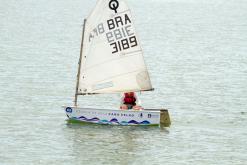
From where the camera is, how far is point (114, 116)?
5475 centimetres

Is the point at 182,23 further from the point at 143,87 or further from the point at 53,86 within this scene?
the point at 143,87

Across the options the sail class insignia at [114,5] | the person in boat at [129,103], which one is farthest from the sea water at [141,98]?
the sail class insignia at [114,5]

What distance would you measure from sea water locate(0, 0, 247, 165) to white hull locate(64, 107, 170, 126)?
0.45m

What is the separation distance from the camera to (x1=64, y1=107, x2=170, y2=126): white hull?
54656mm

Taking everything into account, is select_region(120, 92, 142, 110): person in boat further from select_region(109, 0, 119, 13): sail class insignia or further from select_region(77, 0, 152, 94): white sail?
select_region(109, 0, 119, 13): sail class insignia

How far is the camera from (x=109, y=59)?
5734 centimetres

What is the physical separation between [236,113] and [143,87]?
23.7 ft

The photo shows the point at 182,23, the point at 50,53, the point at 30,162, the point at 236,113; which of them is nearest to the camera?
the point at 30,162

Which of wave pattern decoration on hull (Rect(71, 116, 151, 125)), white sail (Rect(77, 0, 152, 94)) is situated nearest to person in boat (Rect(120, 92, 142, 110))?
wave pattern decoration on hull (Rect(71, 116, 151, 125))

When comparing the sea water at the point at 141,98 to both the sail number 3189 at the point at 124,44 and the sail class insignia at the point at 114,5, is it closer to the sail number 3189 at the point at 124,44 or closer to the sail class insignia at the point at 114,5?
the sail number 3189 at the point at 124,44

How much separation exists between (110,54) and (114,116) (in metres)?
4.51

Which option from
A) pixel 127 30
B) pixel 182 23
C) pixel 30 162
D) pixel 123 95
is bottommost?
pixel 30 162

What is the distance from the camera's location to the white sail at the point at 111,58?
56781 mm

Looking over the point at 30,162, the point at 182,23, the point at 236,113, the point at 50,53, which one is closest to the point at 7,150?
the point at 30,162
